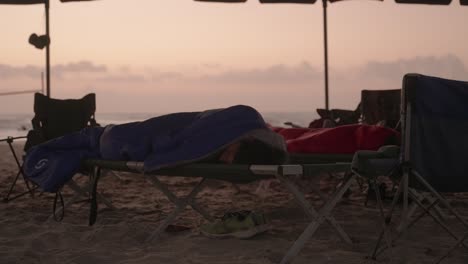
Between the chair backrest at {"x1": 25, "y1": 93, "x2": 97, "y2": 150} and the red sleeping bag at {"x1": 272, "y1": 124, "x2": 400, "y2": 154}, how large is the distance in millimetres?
2551

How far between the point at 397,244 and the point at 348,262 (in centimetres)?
49

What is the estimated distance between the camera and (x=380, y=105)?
17.9 feet

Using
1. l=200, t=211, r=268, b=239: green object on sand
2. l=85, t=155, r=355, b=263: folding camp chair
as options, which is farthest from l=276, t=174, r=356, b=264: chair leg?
l=200, t=211, r=268, b=239: green object on sand

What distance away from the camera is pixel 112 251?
2949mm

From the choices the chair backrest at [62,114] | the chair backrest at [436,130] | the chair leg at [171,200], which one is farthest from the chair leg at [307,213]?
the chair backrest at [62,114]

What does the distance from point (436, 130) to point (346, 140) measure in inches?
36.2

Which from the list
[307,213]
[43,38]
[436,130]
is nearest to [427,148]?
[436,130]

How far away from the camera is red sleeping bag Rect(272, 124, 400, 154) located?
330 cm

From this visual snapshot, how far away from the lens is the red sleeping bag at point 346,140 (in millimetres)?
3301

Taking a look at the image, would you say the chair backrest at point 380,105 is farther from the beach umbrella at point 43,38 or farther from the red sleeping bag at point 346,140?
the beach umbrella at point 43,38

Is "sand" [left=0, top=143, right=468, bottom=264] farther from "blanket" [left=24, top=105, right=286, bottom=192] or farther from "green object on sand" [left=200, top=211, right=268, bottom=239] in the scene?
"blanket" [left=24, top=105, right=286, bottom=192]

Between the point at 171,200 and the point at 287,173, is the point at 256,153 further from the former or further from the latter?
the point at 171,200

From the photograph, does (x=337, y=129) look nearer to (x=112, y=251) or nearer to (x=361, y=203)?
(x=361, y=203)

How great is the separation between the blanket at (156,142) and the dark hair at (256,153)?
0.05 m
